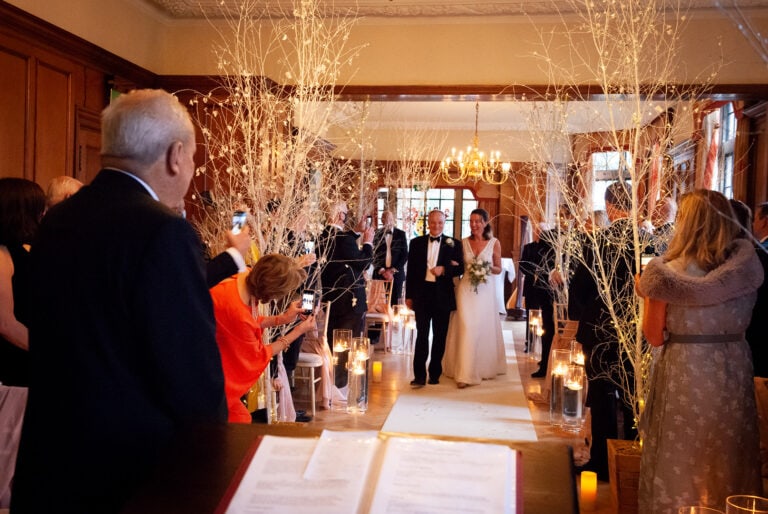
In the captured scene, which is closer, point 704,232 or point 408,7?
point 704,232

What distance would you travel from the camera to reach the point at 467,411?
21.0 ft

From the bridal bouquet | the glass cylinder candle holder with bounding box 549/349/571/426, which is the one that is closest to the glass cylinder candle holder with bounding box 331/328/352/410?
the bridal bouquet

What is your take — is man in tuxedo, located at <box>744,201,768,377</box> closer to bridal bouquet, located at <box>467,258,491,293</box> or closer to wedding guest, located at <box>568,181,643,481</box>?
wedding guest, located at <box>568,181,643,481</box>

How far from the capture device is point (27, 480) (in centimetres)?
155

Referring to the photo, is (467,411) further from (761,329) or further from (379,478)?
(379,478)

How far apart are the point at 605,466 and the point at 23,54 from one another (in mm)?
4928

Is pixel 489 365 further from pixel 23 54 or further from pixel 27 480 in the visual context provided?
pixel 27 480

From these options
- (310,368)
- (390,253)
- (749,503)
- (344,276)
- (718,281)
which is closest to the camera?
(749,503)

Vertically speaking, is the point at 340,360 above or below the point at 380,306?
below

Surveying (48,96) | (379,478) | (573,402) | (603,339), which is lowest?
(573,402)

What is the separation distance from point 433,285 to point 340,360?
4.13ft

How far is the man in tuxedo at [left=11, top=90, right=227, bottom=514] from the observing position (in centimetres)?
146

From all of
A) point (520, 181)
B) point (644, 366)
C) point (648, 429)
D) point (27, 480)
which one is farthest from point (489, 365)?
point (520, 181)

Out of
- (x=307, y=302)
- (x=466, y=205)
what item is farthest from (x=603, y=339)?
(x=466, y=205)
